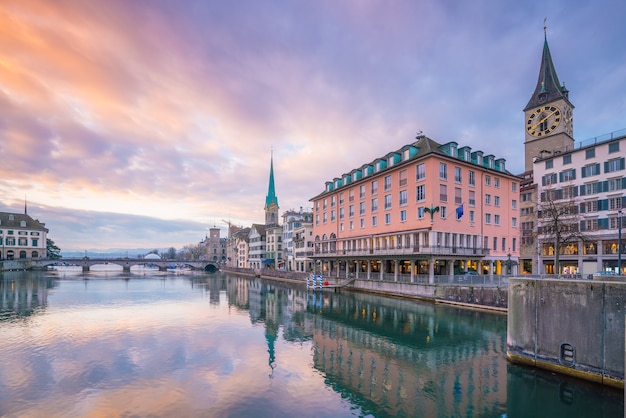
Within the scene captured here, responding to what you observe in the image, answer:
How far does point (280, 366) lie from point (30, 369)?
12586mm

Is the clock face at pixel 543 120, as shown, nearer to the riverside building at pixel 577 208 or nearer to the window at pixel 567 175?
the riverside building at pixel 577 208

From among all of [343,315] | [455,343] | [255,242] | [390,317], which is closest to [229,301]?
[343,315]

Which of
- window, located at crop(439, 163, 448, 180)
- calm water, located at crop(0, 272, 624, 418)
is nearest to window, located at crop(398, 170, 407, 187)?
window, located at crop(439, 163, 448, 180)

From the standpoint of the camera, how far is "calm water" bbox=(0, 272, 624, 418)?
13.5 metres

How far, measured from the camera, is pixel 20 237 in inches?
4621

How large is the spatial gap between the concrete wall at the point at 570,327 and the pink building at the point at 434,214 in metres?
25.2

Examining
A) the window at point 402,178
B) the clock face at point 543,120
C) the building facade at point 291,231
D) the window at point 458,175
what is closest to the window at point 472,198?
the window at point 458,175

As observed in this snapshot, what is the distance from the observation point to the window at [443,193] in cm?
4438

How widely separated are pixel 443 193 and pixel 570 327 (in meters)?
31.2

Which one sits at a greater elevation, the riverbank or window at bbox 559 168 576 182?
window at bbox 559 168 576 182

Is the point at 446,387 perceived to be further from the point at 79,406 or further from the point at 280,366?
the point at 79,406

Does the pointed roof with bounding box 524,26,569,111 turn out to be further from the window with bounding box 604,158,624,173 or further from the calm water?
the calm water

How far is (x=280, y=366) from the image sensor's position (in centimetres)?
1858

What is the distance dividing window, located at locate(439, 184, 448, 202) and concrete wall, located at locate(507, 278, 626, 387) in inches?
1094
